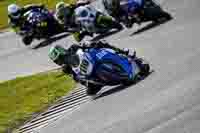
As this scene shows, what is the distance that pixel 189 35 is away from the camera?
2125 cm

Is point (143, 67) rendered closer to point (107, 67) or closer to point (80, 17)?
point (107, 67)

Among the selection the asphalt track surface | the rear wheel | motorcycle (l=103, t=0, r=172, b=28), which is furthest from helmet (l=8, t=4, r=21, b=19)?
the asphalt track surface

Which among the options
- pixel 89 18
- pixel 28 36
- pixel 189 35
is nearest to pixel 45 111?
pixel 189 35

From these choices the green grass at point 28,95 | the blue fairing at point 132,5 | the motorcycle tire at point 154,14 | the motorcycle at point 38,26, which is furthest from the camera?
the motorcycle at point 38,26

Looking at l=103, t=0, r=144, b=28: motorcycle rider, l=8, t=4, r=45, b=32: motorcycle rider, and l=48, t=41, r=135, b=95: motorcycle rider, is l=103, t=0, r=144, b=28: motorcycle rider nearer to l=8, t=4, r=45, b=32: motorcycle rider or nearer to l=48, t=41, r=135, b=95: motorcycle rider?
l=8, t=4, r=45, b=32: motorcycle rider

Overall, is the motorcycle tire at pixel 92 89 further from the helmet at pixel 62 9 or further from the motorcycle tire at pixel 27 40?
the motorcycle tire at pixel 27 40

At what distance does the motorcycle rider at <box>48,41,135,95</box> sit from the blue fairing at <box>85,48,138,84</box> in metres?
0.33

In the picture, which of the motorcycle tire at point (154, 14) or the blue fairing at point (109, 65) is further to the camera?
the motorcycle tire at point (154, 14)

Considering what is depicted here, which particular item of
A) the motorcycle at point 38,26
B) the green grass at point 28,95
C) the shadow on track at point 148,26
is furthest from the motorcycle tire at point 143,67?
the motorcycle at point 38,26

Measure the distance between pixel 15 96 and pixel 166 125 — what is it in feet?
34.9

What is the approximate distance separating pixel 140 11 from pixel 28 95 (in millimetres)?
6410

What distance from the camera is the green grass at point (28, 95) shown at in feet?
→ 63.5

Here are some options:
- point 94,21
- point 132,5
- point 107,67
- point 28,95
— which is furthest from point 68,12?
point 107,67

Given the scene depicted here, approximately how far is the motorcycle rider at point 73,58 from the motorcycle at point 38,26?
1303 centimetres
